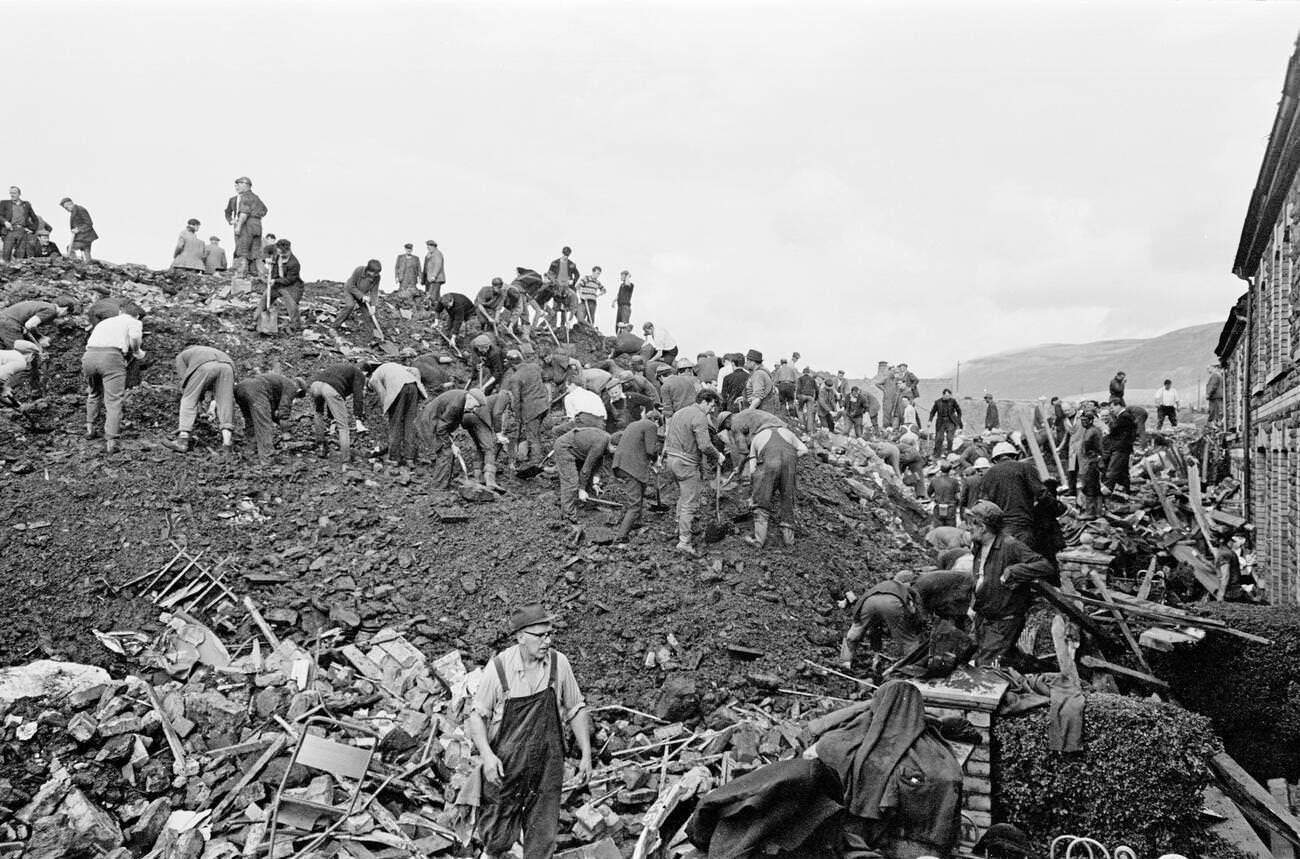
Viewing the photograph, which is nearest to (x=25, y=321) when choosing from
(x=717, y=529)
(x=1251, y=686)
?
(x=717, y=529)

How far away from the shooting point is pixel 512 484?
40.4 feet

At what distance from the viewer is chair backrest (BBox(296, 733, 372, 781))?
21.3 feet

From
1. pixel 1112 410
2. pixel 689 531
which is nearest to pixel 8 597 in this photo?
pixel 689 531

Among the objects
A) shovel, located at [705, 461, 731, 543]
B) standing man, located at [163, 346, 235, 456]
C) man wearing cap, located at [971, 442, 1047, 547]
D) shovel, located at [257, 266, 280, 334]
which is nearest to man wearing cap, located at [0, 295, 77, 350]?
standing man, located at [163, 346, 235, 456]

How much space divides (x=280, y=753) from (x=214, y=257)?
16.4 metres

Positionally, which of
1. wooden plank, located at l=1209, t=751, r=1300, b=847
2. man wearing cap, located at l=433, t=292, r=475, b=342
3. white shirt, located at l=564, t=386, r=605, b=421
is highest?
man wearing cap, located at l=433, t=292, r=475, b=342

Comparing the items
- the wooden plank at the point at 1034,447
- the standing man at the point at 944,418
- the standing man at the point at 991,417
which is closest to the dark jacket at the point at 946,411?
the standing man at the point at 944,418

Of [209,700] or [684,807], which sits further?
[209,700]

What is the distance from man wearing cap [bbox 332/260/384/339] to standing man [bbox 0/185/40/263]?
6.67m

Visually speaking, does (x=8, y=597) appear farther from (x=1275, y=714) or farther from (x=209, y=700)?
(x=1275, y=714)

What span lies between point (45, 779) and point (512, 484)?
259 inches

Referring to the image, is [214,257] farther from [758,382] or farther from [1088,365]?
[1088,365]

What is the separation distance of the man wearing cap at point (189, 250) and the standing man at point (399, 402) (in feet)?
33.1

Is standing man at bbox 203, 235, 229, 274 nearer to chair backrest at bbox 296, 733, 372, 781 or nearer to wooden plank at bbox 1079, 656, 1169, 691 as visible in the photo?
chair backrest at bbox 296, 733, 372, 781
